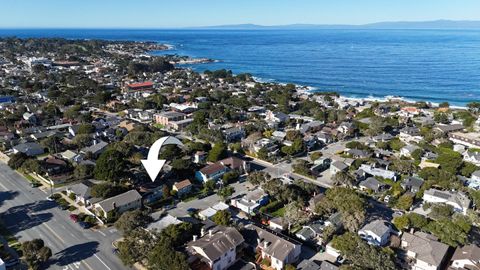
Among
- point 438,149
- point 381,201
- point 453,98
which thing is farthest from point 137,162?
point 453,98

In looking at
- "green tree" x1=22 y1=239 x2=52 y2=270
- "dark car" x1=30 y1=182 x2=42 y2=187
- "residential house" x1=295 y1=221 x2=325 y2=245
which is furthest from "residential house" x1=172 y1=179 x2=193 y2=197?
"dark car" x1=30 y1=182 x2=42 y2=187

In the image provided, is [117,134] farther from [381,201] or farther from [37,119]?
[381,201]

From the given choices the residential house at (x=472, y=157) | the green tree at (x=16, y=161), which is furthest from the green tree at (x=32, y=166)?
the residential house at (x=472, y=157)

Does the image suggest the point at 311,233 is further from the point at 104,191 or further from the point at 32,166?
the point at 32,166

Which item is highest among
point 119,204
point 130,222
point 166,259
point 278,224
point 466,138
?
point 166,259

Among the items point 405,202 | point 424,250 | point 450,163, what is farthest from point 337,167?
point 424,250

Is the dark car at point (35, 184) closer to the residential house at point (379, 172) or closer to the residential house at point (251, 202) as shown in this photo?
the residential house at point (251, 202)

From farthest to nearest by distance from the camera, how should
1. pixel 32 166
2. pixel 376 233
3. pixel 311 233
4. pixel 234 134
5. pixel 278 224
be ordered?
pixel 234 134 < pixel 32 166 < pixel 278 224 < pixel 311 233 < pixel 376 233
